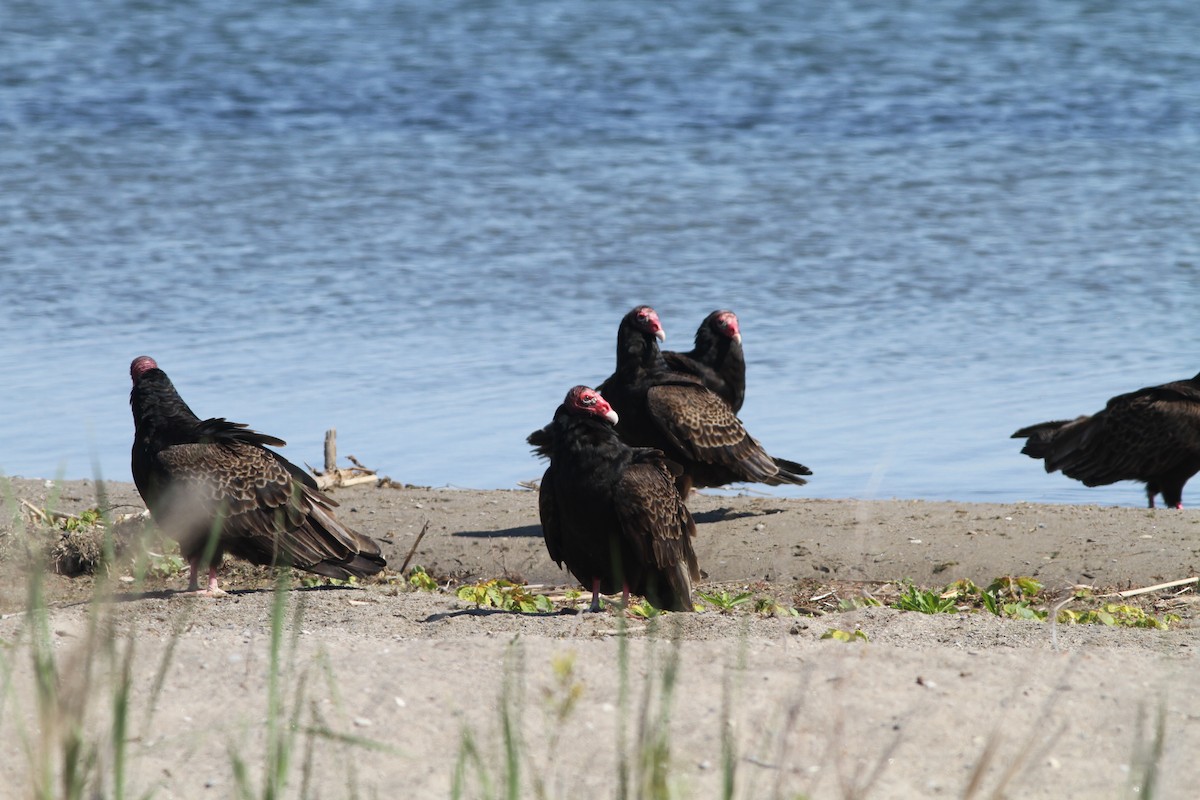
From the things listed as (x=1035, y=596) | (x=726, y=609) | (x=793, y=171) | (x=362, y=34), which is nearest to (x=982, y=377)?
(x=1035, y=596)

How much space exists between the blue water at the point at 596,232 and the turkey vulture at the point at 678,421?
0.69 meters

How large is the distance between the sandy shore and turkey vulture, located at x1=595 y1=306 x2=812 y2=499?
1151 mm

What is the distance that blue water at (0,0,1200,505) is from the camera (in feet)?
33.3

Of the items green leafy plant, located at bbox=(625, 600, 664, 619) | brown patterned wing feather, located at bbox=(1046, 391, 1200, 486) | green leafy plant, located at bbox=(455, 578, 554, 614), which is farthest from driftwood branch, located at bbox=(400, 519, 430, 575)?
brown patterned wing feather, located at bbox=(1046, 391, 1200, 486)

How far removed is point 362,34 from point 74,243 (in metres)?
14.8

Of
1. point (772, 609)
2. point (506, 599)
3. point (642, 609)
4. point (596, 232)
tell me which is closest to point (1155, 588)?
point (772, 609)

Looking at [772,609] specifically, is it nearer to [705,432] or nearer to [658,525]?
[658,525]

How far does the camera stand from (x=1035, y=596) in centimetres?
706

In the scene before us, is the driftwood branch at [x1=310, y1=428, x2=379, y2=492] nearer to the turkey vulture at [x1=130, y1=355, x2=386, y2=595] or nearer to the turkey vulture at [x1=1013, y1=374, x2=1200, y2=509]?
the turkey vulture at [x1=130, y1=355, x2=386, y2=595]

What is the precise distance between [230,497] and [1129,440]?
16.3 feet

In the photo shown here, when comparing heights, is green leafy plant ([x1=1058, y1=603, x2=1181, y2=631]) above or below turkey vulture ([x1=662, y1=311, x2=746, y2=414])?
below

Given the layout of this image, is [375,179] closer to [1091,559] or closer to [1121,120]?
[1121,120]

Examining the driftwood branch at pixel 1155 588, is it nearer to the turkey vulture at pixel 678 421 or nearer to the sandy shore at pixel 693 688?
the sandy shore at pixel 693 688

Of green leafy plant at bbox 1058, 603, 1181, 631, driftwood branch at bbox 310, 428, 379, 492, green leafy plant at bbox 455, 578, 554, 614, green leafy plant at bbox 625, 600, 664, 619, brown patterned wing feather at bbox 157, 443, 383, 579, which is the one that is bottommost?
green leafy plant at bbox 1058, 603, 1181, 631
